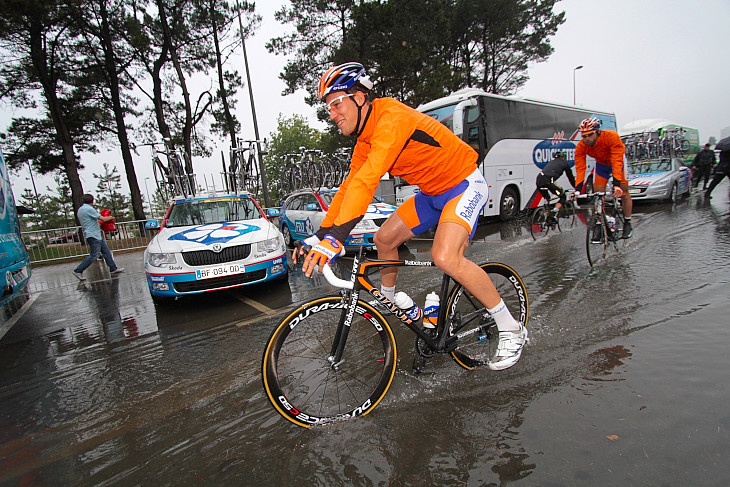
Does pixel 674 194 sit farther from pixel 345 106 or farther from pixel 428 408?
pixel 345 106

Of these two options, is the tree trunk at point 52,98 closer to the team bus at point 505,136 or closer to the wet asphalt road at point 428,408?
the team bus at point 505,136

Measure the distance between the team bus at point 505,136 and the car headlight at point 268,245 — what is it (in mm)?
6892

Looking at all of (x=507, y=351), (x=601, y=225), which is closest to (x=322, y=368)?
(x=507, y=351)

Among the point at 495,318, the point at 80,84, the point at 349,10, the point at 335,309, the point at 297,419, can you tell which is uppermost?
the point at 349,10

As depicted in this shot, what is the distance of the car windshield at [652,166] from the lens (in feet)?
42.4

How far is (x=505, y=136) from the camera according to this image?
12.3m

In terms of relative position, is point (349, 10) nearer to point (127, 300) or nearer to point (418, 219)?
point (127, 300)

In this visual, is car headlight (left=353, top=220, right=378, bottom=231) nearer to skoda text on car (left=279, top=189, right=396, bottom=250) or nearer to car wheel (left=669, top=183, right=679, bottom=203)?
skoda text on car (left=279, top=189, right=396, bottom=250)

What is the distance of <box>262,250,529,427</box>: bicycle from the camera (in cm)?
233

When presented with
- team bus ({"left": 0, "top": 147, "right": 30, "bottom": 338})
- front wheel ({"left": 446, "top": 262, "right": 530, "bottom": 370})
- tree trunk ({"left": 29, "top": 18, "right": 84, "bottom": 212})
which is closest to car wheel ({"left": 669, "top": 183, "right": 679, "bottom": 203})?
front wheel ({"left": 446, "top": 262, "right": 530, "bottom": 370})

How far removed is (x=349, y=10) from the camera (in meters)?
21.6

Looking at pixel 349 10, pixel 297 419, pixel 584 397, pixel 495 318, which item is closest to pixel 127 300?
pixel 297 419

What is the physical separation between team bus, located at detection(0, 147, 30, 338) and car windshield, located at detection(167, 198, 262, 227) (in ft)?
6.77

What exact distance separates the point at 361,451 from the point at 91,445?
1.87 m
